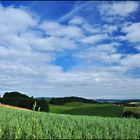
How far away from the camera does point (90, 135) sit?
8.46m

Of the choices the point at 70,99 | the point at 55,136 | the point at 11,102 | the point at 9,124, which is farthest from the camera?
the point at 70,99

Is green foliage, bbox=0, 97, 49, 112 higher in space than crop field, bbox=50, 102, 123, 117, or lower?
higher

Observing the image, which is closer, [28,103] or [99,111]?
[99,111]

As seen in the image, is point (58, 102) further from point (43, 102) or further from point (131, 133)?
point (131, 133)

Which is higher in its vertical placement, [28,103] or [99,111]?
[28,103]

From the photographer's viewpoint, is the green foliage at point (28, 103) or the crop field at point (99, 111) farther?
the green foliage at point (28, 103)

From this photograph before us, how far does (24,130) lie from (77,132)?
1.37 m

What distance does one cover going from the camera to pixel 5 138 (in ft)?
27.4

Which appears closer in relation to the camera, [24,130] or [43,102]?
[24,130]

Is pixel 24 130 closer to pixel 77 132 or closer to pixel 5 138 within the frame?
pixel 5 138

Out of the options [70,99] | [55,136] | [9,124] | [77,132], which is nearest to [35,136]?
[55,136]

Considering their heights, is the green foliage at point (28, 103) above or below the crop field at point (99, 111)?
above

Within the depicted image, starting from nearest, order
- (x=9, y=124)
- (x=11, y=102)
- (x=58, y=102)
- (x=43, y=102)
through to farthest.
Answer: (x=9, y=124), (x=43, y=102), (x=11, y=102), (x=58, y=102)

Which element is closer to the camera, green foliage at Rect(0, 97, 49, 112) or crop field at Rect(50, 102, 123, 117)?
crop field at Rect(50, 102, 123, 117)
